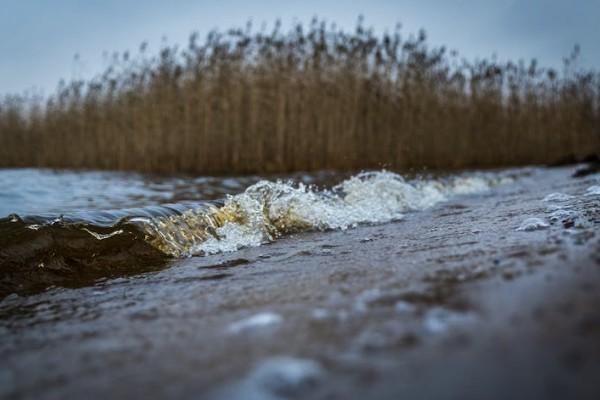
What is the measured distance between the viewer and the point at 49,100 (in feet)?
45.1

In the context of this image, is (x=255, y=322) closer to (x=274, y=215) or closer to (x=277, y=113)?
(x=274, y=215)

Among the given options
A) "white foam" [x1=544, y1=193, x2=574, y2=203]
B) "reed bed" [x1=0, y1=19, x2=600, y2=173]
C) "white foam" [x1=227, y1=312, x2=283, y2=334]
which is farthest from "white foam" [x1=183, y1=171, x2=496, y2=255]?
"reed bed" [x1=0, y1=19, x2=600, y2=173]

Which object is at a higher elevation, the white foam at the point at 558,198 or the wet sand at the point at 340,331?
the white foam at the point at 558,198

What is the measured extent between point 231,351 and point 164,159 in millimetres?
9955

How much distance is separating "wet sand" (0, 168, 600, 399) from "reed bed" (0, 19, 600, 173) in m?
8.30

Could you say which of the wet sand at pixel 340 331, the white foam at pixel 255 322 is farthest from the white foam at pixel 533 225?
the white foam at pixel 255 322

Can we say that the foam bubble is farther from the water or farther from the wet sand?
the wet sand

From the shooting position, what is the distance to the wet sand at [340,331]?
2.73 ft

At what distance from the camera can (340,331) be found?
1.08 m

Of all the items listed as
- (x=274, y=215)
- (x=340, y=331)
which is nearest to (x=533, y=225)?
(x=340, y=331)

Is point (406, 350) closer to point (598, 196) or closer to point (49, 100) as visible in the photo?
point (598, 196)

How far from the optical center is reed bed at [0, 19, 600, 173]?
1022cm

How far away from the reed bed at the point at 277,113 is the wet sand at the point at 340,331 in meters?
8.30

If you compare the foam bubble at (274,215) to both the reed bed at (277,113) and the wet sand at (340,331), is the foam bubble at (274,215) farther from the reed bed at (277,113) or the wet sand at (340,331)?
the reed bed at (277,113)
